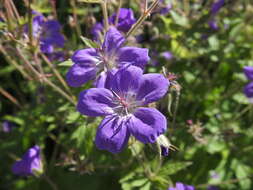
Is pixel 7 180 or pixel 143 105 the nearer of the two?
pixel 143 105

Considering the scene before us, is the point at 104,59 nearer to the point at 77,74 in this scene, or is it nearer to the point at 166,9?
the point at 77,74

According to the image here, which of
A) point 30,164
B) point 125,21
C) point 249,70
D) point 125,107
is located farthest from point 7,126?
point 249,70

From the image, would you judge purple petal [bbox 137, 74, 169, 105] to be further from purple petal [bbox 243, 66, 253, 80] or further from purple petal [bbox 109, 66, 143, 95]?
purple petal [bbox 243, 66, 253, 80]

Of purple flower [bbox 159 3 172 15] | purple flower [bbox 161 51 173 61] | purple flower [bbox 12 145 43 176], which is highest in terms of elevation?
purple flower [bbox 159 3 172 15]

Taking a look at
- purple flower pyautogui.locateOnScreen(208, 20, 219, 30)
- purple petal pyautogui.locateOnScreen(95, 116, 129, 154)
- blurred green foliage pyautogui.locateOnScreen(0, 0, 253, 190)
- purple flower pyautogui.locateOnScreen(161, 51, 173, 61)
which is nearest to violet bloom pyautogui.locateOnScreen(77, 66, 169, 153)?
purple petal pyautogui.locateOnScreen(95, 116, 129, 154)

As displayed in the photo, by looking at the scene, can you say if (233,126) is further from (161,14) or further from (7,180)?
(7,180)

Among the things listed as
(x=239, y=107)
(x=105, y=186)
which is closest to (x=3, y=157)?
(x=105, y=186)
